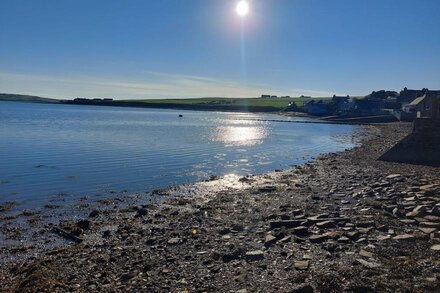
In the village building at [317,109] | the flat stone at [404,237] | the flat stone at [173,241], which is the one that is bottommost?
the flat stone at [173,241]

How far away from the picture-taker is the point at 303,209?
17.8m

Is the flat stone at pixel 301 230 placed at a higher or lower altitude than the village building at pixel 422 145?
lower

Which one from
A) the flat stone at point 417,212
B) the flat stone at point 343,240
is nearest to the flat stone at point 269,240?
the flat stone at point 343,240

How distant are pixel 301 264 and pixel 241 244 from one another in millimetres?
2749

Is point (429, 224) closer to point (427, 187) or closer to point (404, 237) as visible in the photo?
point (404, 237)

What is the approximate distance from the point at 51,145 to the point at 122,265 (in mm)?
39141

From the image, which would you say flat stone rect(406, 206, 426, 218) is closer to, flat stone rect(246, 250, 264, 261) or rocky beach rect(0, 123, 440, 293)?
rocky beach rect(0, 123, 440, 293)

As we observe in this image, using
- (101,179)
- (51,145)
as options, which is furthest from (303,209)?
(51,145)

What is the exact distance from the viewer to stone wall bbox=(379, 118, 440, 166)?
31422 mm

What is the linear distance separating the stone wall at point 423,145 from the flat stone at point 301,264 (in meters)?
23.9

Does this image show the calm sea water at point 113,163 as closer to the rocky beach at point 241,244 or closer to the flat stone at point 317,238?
the rocky beach at point 241,244

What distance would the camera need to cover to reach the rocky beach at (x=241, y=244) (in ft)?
32.7

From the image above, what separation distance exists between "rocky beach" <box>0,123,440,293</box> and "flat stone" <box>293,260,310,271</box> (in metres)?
0.03

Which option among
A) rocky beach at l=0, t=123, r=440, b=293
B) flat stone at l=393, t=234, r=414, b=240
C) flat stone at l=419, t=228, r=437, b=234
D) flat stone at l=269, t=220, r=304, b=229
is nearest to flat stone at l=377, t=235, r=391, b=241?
rocky beach at l=0, t=123, r=440, b=293
